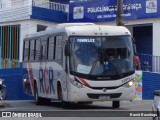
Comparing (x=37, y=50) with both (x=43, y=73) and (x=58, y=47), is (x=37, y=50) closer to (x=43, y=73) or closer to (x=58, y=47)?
(x=43, y=73)

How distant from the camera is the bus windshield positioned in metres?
20.9

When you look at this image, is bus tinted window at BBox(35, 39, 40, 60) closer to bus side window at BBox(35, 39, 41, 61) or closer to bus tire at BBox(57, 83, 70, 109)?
bus side window at BBox(35, 39, 41, 61)

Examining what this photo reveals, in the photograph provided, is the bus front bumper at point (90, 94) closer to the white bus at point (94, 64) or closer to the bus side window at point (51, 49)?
the white bus at point (94, 64)

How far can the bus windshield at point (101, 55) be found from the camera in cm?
2089

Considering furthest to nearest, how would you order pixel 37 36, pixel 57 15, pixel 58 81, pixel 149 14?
1. pixel 57 15
2. pixel 149 14
3. pixel 37 36
4. pixel 58 81

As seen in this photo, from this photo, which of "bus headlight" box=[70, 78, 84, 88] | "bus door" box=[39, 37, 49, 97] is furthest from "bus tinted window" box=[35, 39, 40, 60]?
"bus headlight" box=[70, 78, 84, 88]

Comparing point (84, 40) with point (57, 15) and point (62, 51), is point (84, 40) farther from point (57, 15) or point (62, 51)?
point (57, 15)

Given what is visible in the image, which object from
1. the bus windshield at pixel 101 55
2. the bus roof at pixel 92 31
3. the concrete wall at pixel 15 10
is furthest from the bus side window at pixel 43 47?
the concrete wall at pixel 15 10

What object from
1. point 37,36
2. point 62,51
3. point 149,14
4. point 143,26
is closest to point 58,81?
point 62,51

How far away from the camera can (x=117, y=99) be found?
2112 centimetres

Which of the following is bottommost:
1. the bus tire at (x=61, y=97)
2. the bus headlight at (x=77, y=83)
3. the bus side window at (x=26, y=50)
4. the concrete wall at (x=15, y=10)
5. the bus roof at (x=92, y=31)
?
the bus tire at (x=61, y=97)

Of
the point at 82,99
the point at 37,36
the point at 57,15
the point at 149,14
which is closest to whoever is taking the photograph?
the point at 82,99

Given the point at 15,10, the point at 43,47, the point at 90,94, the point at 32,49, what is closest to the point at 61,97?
the point at 90,94

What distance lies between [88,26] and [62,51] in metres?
1.40
